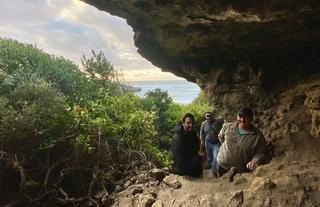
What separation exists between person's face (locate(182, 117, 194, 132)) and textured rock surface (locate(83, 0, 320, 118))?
5.75 ft

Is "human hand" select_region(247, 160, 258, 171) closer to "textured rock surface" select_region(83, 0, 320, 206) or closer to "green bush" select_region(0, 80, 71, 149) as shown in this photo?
"textured rock surface" select_region(83, 0, 320, 206)

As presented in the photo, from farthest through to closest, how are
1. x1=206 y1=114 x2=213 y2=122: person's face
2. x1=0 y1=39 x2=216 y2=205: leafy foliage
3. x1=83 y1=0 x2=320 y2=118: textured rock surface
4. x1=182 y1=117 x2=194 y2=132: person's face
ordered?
x1=206 y1=114 x2=213 y2=122: person's face, x1=0 y1=39 x2=216 y2=205: leafy foliage, x1=182 y1=117 x2=194 y2=132: person's face, x1=83 y1=0 x2=320 y2=118: textured rock surface

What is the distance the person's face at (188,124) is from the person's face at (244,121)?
0.94 metres

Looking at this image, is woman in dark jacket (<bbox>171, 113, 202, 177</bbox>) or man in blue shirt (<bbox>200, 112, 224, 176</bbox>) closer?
woman in dark jacket (<bbox>171, 113, 202, 177</bbox>)

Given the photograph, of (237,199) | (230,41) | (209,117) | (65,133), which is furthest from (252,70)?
(65,133)

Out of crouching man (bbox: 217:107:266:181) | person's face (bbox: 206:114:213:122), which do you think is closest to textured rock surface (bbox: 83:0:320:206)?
crouching man (bbox: 217:107:266:181)

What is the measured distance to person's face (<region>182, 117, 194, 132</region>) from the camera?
6.49 meters

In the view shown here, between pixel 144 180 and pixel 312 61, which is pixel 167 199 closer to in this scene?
pixel 144 180

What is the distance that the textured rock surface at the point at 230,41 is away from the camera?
551 cm

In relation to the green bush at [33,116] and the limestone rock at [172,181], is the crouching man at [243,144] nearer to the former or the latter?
the limestone rock at [172,181]

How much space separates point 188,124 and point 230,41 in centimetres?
192

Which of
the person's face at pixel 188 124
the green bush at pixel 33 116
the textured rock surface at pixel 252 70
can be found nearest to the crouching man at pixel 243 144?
the textured rock surface at pixel 252 70

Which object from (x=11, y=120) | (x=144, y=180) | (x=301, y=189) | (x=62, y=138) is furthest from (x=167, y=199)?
(x=11, y=120)

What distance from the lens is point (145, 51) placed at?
908cm
